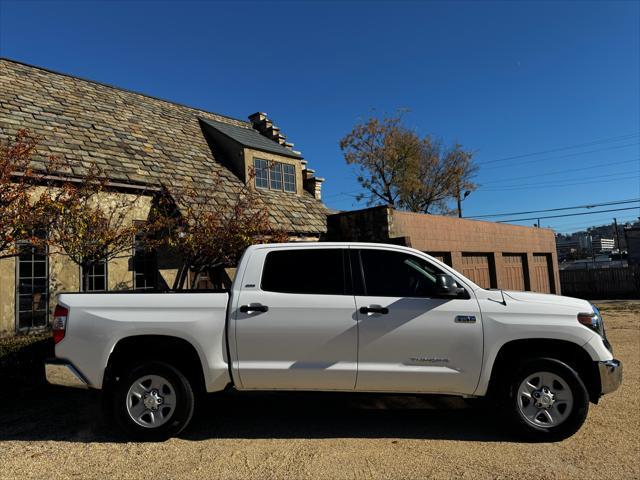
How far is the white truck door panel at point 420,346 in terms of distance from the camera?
450 cm

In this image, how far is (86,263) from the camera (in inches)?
338

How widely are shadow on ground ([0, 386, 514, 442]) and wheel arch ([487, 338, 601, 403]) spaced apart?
628mm

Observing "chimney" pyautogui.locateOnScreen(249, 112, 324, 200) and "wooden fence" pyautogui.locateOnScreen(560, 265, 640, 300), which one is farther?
"wooden fence" pyautogui.locateOnScreen(560, 265, 640, 300)

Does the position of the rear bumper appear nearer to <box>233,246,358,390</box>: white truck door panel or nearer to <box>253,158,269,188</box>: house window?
<box>233,246,358,390</box>: white truck door panel

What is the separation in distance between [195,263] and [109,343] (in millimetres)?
5438

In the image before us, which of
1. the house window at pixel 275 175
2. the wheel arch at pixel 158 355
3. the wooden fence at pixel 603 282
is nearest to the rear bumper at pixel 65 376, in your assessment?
the wheel arch at pixel 158 355

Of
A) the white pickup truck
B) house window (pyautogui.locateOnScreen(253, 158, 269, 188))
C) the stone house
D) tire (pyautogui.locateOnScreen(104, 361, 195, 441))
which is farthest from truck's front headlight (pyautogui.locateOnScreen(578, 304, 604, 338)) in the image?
house window (pyautogui.locateOnScreen(253, 158, 269, 188))

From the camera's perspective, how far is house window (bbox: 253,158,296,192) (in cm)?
1694

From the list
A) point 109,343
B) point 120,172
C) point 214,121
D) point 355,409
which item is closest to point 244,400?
point 355,409

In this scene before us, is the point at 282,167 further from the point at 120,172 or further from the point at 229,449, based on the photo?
the point at 229,449

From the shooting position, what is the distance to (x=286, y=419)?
5.25m

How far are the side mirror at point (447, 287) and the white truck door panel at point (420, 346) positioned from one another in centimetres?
8

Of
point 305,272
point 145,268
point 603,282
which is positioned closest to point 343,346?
point 305,272

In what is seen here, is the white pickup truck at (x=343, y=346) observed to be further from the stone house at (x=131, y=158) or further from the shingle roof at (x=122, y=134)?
the shingle roof at (x=122, y=134)
